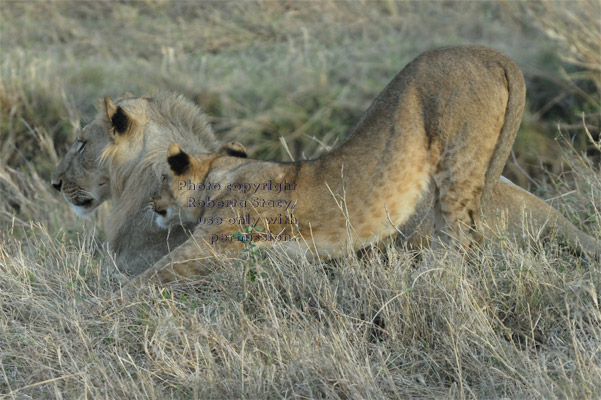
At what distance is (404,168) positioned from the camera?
13.2 feet

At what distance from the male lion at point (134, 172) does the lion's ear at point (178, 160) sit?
29 cm

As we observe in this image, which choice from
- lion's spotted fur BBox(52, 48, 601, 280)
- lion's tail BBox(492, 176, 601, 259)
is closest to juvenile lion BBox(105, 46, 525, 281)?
lion's spotted fur BBox(52, 48, 601, 280)

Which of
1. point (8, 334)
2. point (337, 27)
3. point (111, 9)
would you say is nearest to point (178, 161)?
point (8, 334)

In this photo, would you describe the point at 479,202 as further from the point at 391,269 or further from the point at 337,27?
the point at 337,27

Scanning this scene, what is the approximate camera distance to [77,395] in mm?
3355

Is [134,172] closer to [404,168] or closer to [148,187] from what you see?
[148,187]

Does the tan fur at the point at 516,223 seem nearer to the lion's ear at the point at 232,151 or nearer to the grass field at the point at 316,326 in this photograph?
the grass field at the point at 316,326

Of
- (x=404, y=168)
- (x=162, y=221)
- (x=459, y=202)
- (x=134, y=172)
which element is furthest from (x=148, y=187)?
(x=459, y=202)

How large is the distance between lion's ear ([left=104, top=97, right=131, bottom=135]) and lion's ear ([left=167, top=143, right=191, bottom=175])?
534 millimetres

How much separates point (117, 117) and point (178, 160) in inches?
23.6

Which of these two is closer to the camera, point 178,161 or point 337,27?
point 178,161

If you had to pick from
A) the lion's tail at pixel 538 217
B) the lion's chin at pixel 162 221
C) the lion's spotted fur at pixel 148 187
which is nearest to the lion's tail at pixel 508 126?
the lion's spotted fur at pixel 148 187

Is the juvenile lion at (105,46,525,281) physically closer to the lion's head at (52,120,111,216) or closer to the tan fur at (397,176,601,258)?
the tan fur at (397,176,601,258)

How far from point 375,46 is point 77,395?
27.2ft
